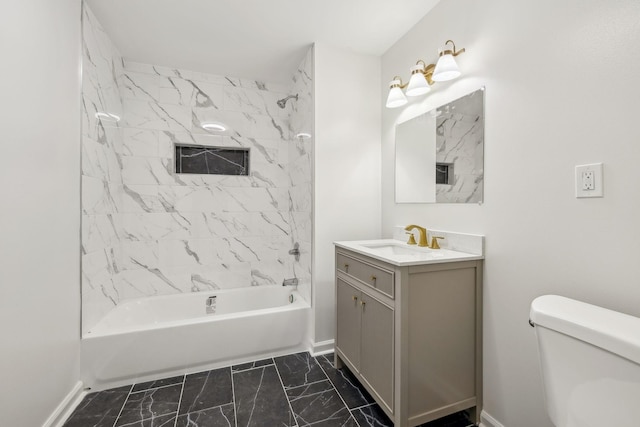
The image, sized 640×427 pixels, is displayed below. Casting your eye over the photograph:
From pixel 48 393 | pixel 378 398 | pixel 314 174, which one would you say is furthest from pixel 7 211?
pixel 378 398

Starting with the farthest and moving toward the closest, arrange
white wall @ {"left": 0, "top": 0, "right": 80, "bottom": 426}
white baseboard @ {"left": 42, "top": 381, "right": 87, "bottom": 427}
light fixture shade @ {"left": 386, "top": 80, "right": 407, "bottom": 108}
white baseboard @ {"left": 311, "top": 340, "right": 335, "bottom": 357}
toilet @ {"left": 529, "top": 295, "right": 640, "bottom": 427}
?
1. white baseboard @ {"left": 311, "top": 340, "right": 335, "bottom": 357}
2. light fixture shade @ {"left": 386, "top": 80, "right": 407, "bottom": 108}
3. white baseboard @ {"left": 42, "top": 381, "right": 87, "bottom": 427}
4. white wall @ {"left": 0, "top": 0, "right": 80, "bottom": 426}
5. toilet @ {"left": 529, "top": 295, "right": 640, "bottom": 427}

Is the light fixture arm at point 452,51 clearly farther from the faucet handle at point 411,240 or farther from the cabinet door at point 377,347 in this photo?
the cabinet door at point 377,347

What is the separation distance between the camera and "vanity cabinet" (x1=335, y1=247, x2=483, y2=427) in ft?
4.30

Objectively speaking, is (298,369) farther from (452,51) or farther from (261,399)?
(452,51)

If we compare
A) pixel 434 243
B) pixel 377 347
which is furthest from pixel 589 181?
pixel 377 347

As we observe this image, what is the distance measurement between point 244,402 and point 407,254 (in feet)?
4.33

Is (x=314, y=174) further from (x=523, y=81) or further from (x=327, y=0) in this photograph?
(x=523, y=81)

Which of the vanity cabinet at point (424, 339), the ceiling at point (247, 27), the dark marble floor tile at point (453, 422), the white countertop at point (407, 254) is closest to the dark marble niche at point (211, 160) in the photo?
the ceiling at point (247, 27)

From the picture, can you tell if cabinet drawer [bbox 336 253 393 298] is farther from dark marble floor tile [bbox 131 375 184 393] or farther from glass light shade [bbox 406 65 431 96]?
dark marble floor tile [bbox 131 375 184 393]

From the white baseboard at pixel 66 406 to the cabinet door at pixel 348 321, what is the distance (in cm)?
160

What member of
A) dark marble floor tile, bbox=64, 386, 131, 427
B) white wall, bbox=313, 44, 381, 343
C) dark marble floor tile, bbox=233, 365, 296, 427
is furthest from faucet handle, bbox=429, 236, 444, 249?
dark marble floor tile, bbox=64, 386, 131, 427

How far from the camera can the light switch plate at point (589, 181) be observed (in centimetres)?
100

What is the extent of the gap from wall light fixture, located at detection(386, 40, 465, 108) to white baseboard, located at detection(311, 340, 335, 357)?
6.21 feet

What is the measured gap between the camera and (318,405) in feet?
5.29
